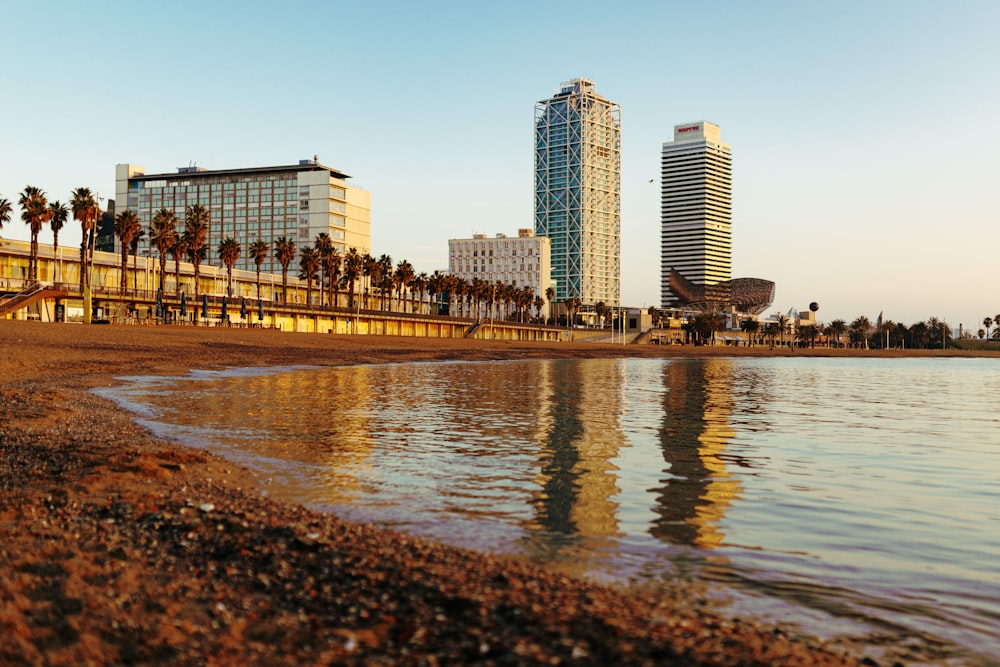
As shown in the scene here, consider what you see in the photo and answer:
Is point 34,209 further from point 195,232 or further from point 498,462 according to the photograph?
point 498,462

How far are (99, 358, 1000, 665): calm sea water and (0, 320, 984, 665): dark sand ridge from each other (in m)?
1.19

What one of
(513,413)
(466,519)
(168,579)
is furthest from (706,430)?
(168,579)

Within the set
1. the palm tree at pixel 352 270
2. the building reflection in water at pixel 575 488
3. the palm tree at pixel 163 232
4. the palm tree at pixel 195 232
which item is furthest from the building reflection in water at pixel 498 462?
the palm tree at pixel 352 270

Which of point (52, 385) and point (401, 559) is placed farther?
point (52, 385)

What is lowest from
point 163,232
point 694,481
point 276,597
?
point 694,481

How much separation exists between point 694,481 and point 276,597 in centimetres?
1003

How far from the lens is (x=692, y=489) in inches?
549

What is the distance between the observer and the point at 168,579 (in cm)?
700

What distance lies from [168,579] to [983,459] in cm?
1956

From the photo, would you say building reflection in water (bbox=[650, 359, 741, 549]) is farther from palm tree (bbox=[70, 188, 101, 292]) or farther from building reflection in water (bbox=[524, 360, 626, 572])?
palm tree (bbox=[70, 188, 101, 292])

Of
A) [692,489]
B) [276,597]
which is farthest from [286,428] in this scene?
[276,597]

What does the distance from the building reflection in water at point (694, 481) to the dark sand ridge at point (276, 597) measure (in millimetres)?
3216

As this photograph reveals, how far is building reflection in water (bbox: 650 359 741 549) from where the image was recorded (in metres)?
10.6

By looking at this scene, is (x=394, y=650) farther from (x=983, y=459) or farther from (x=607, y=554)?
(x=983, y=459)
